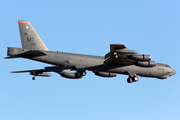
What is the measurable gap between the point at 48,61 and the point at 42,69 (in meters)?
4.15

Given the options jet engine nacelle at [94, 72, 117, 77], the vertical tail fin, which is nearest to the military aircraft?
the vertical tail fin

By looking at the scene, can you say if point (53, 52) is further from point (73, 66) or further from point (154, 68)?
point (154, 68)

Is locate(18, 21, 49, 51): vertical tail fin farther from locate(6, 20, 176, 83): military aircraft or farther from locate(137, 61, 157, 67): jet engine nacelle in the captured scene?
locate(137, 61, 157, 67): jet engine nacelle

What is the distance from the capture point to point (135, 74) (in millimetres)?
33219

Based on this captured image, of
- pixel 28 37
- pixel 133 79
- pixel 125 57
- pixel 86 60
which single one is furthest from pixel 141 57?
pixel 28 37

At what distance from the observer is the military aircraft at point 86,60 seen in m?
29.9

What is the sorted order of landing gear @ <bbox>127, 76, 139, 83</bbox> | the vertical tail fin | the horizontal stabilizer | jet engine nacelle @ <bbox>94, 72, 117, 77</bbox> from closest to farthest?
the horizontal stabilizer < the vertical tail fin < landing gear @ <bbox>127, 76, 139, 83</bbox> < jet engine nacelle @ <bbox>94, 72, 117, 77</bbox>

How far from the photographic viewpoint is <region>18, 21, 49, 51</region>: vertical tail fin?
3170 cm

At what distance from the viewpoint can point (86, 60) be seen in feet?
105

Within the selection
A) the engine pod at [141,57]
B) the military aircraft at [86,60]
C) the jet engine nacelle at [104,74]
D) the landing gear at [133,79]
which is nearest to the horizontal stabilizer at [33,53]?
the military aircraft at [86,60]

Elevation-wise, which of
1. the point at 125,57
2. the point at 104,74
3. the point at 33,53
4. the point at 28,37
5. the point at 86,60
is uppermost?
the point at 28,37

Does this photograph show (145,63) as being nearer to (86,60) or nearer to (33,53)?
(86,60)

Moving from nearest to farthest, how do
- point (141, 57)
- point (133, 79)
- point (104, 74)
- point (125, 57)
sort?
1. point (141, 57)
2. point (125, 57)
3. point (133, 79)
4. point (104, 74)

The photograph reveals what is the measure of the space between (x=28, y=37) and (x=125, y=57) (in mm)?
9877
